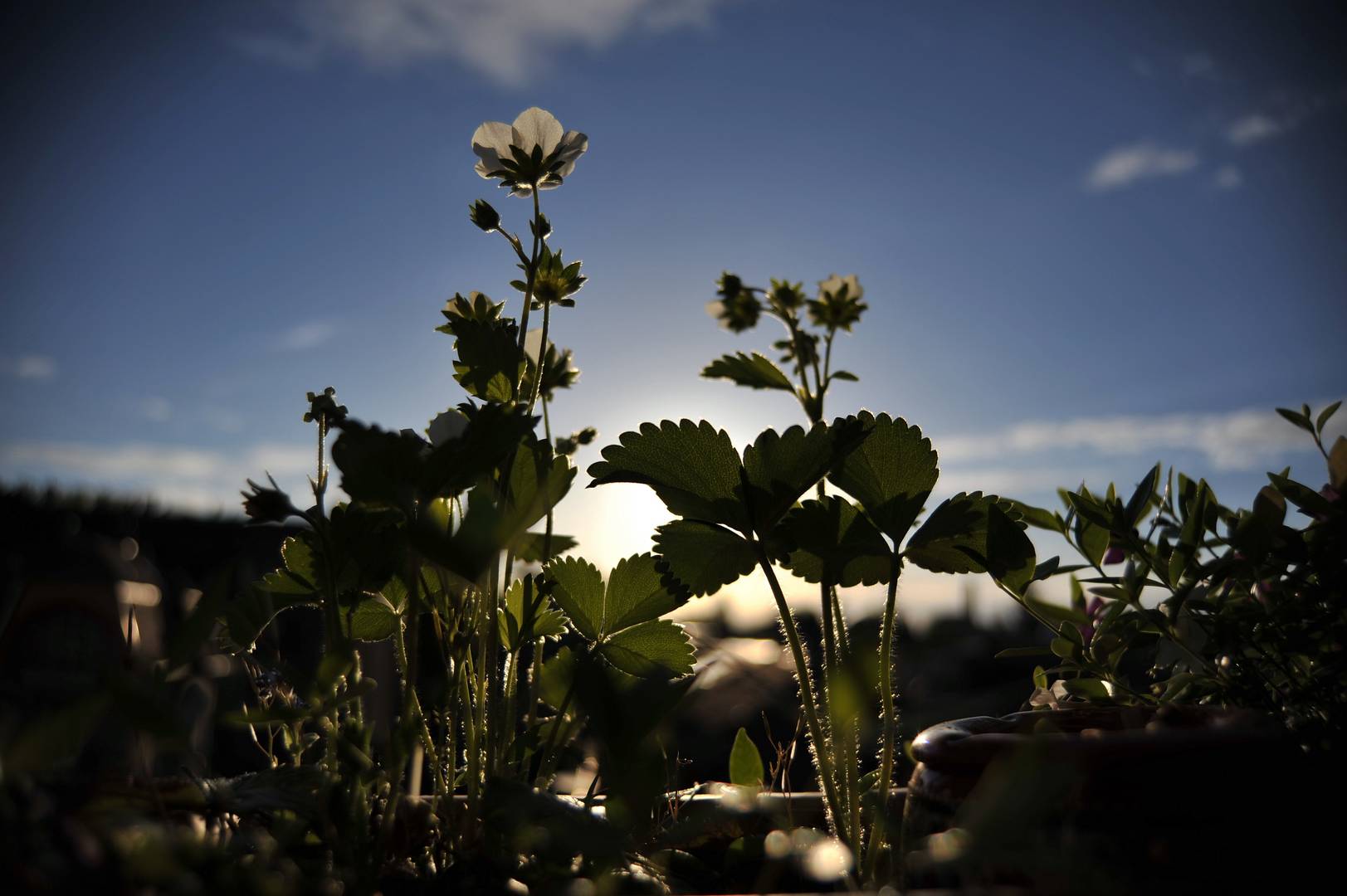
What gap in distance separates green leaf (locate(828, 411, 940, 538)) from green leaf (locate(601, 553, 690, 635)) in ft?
0.65

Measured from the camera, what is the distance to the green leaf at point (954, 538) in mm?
658

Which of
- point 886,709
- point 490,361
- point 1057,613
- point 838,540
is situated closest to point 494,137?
point 490,361

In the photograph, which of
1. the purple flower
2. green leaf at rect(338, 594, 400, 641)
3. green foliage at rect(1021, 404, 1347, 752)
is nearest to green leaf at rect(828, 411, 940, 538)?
green foliage at rect(1021, 404, 1347, 752)

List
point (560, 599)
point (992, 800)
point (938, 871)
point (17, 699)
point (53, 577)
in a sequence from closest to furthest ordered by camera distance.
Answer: point (992, 800), point (938, 871), point (560, 599), point (17, 699), point (53, 577)

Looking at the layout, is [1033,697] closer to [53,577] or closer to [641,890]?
[641,890]

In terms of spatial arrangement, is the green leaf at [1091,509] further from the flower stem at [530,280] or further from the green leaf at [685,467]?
the flower stem at [530,280]

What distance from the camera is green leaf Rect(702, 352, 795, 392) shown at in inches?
35.7

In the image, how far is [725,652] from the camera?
0.64 meters

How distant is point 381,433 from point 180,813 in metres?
0.27

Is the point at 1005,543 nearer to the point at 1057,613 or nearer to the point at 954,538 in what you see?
the point at 954,538

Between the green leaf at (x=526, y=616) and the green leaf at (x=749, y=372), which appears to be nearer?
the green leaf at (x=526, y=616)

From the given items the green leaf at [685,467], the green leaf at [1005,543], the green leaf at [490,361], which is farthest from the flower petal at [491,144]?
the green leaf at [1005,543]

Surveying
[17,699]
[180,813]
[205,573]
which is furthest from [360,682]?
[205,573]

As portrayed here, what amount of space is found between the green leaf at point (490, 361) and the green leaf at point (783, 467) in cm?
19
